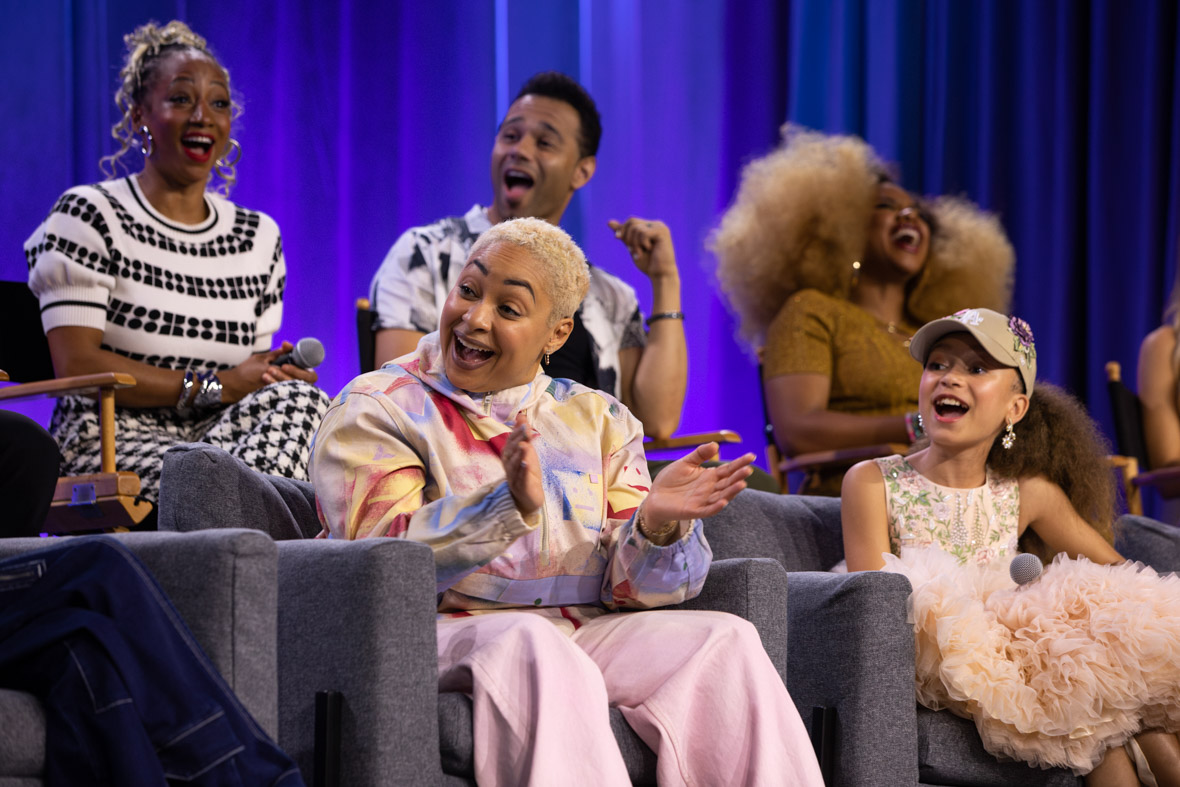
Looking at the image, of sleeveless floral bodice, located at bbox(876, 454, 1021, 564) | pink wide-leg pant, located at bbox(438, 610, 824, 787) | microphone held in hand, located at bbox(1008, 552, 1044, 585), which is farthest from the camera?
sleeveless floral bodice, located at bbox(876, 454, 1021, 564)

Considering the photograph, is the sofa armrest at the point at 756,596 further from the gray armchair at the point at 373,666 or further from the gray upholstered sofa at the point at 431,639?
the gray armchair at the point at 373,666

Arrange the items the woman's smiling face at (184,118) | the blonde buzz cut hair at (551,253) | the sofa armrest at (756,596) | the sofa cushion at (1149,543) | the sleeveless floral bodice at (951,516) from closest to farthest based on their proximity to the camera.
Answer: the sofa armrest at (756,596)
the blonde buzz cut hair at (551,253)
the sleeveless floral bodice at (951,516)
the sofa cushion at (1149,543)
the woman's smiling face at (184,118)

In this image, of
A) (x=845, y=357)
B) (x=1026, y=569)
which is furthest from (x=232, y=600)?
(x=845, y=357)

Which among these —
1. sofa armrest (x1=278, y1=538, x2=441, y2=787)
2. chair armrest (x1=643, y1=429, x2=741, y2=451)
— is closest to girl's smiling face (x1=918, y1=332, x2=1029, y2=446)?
chair armrest (x1=643, y1=429, x2=741, y2=451)

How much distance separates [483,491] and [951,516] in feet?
4.81

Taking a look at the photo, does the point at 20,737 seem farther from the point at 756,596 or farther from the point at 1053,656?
the point at 1053,656

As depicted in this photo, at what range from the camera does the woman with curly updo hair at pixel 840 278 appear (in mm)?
4562

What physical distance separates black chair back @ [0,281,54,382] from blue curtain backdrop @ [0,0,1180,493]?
4.18 feet

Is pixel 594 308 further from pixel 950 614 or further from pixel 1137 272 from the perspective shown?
pixel 1137 272

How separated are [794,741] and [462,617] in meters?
0.55

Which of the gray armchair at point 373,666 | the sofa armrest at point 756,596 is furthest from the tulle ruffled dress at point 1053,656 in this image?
the gray armchair at point 373,666

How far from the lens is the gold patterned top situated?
457cm

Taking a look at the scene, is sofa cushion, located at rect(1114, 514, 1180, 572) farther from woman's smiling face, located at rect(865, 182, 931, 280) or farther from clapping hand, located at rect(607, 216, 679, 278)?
woman's smiling face, located at rect(865, 182, 931, 280)

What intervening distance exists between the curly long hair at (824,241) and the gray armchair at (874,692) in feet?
8.97
